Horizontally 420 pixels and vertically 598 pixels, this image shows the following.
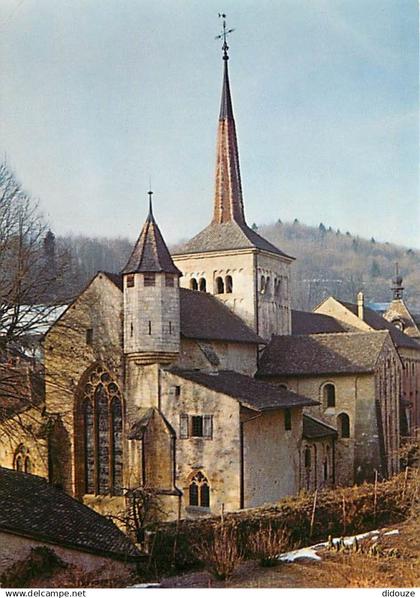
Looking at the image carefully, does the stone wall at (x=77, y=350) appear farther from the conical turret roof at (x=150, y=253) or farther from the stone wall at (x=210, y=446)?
the stone wall at (x=210, y=446)

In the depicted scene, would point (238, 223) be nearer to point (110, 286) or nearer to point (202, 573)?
point (110, 286)

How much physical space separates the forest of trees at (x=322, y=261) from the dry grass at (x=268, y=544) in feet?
33.9

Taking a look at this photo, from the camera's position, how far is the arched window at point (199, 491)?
3241cm

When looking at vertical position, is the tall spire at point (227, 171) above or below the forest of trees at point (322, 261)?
above

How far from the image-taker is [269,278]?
46625mm

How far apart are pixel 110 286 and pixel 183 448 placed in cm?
727

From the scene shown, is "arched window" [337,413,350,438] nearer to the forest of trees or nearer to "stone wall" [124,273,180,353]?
the forest of trees

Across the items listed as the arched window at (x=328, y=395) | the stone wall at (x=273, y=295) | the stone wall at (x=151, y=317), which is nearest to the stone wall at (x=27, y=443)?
the stone wall at (x=151, y=317)

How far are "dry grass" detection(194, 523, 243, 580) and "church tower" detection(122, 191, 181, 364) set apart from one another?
12.3 metres

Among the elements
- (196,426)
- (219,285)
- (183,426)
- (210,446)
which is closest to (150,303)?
(183,426)

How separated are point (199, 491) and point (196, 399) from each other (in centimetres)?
340

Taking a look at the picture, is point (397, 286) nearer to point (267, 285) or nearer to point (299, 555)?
point (267, 285)

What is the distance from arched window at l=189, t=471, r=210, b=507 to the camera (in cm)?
3241

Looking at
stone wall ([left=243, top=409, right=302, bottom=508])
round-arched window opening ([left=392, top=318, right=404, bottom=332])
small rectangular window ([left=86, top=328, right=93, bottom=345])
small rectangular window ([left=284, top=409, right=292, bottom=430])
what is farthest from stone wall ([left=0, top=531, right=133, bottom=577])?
round-arched window opening ([left=392, top=318, right=404, bottom=332])
